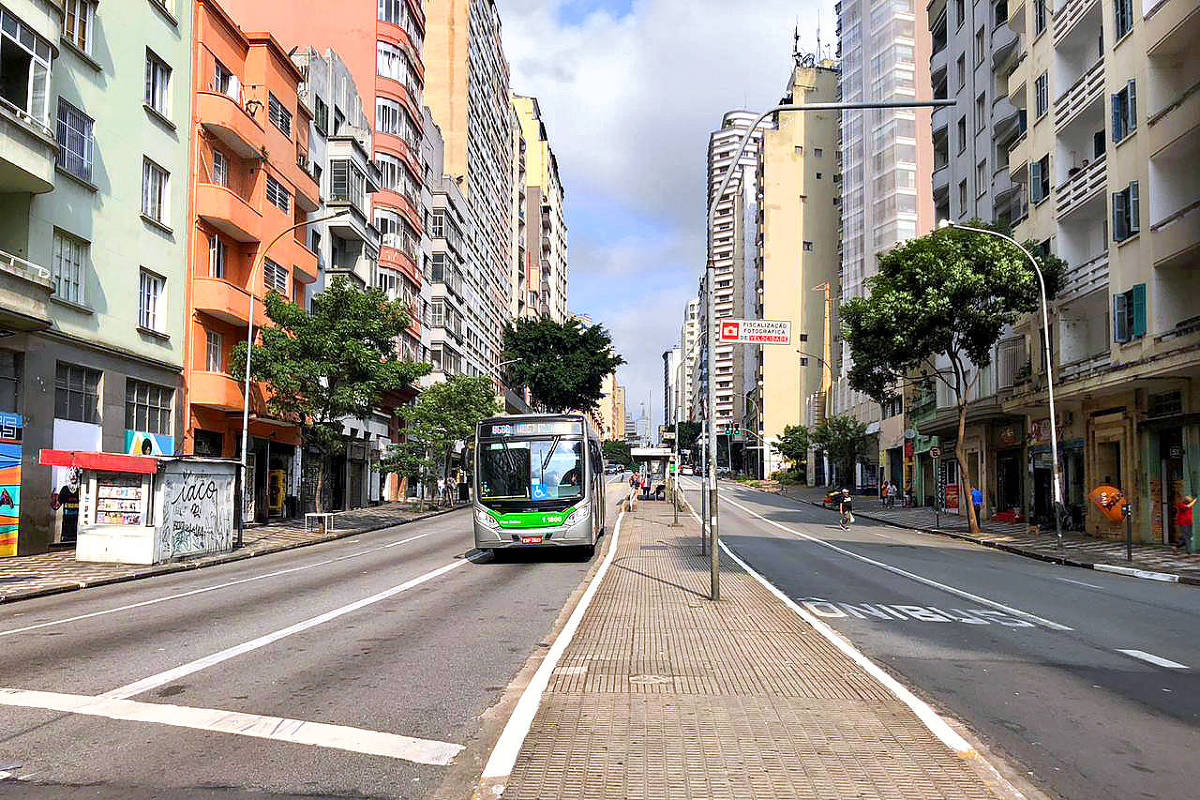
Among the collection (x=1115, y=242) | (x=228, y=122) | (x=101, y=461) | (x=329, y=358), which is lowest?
(x=101, y=461)

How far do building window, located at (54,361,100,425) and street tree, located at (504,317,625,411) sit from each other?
4774 cm

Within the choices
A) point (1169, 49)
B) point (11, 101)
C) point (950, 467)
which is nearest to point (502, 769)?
point (11, 101)

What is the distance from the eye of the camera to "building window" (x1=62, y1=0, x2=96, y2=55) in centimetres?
2292

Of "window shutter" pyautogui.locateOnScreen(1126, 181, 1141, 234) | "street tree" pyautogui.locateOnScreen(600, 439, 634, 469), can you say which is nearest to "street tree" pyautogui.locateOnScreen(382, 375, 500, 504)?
"window shutter" pyautogui.locateOnScreen(1126, 181, 1141, 234)

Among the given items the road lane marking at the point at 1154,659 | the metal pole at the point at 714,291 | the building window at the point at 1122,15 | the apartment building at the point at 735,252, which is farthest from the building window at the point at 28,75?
the apartment building at the point at 735,252

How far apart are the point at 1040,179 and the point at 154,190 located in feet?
94.5

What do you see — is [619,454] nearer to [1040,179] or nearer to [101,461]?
[1040,179]

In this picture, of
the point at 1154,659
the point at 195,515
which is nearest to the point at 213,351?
the point at 195,515

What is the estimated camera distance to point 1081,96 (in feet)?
96.9

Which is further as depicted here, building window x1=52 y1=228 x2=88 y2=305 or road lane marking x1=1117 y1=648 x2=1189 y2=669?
building window x1=52 y1=228 x2=88 y2=305

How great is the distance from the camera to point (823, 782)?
4.96m

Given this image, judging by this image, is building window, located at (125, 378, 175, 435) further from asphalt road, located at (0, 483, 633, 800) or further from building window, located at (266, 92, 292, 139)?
asphalt road, located at (0, 483, 633, 800)

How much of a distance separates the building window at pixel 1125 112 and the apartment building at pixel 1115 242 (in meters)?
0.04

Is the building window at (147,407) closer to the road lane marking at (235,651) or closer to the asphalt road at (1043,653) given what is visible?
the road lane marking at (235,651)
